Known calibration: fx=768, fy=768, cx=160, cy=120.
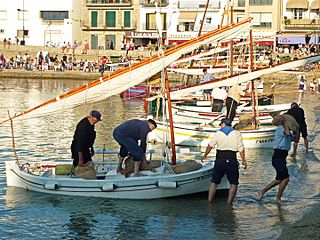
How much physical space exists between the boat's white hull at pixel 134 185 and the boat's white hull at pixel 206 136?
770cm

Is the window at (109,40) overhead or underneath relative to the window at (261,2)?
underneath

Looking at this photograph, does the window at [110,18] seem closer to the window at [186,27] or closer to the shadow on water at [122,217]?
the window at [186,27]

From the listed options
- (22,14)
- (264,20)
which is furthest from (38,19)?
(264,20)

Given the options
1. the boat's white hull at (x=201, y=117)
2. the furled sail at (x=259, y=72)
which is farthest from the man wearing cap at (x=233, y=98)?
the boat's white hull at (x=201, y=117)

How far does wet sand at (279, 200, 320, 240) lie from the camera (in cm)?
1426

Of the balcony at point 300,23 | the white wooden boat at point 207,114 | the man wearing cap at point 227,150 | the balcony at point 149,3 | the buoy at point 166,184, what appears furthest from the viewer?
the balcony at point 149,3

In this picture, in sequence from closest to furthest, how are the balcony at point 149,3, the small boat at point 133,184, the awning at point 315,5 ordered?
the small boat at point 133,184, the awning at point 315,5, the balcony at point 149,3

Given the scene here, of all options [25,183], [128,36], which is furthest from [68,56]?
[25,183]

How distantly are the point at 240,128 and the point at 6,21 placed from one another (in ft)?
215

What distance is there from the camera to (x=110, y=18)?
88625mm

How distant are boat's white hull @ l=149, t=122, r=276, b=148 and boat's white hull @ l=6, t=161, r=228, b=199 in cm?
770

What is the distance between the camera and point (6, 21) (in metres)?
88.6

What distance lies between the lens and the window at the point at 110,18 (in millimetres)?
88375

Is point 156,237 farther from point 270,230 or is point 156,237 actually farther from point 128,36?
point 128,36
